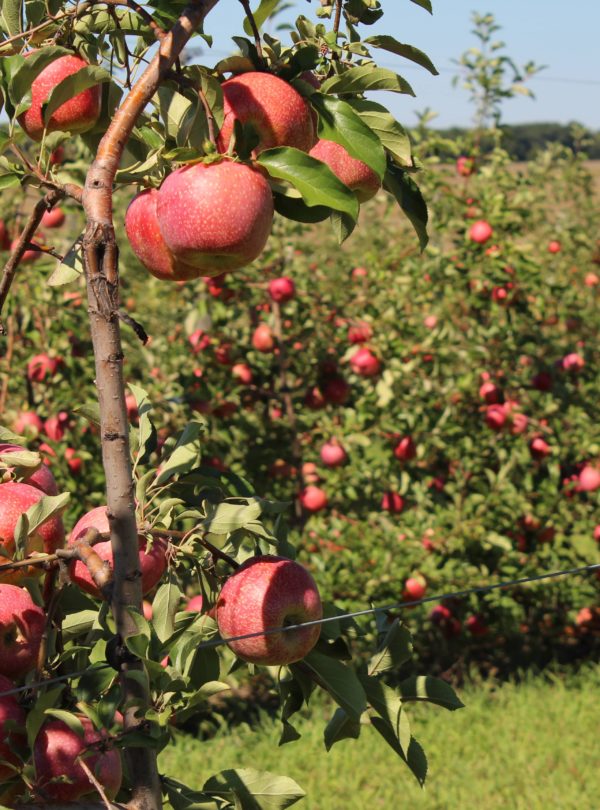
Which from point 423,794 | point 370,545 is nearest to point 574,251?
point 370,545

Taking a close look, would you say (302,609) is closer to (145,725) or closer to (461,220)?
(145,725)

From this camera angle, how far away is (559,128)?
42.1m

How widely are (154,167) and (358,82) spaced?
22 centimetres

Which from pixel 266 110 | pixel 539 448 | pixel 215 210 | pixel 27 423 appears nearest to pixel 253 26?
pixel 266 110

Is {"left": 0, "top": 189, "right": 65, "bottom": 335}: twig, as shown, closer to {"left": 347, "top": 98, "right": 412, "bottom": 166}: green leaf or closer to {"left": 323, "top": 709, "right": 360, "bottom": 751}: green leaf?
{"left": 347, "top": 98, "right": 412, "bottom": 166}: green leaf

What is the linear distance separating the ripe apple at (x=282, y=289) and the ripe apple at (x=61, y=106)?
A: 262 cm

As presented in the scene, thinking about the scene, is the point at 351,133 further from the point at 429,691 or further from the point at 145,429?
the point at 429,691

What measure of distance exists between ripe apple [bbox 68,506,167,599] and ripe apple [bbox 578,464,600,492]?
311cm

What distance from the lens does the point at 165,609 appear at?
1.03m

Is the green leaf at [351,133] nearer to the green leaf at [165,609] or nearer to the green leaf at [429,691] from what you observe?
the green leaf at [165,609]

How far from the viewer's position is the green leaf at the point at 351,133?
0.95 meters

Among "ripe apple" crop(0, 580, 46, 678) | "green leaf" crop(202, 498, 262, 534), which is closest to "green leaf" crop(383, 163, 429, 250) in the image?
"green leaf" crop(202, 498, 262, 534)

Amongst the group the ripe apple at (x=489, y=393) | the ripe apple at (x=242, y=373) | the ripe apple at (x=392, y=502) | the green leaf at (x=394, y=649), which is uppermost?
the green leaf at (x=394, y=649)

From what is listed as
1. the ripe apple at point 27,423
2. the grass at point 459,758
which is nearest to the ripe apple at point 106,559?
the grass at point 459,758
